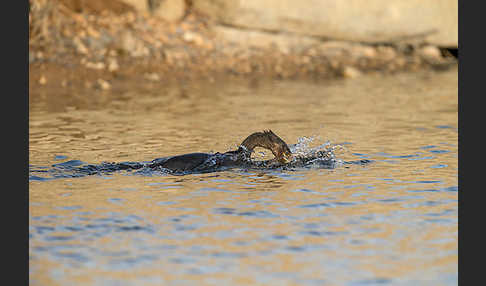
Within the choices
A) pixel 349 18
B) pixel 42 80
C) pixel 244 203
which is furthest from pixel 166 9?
pixel 244 203

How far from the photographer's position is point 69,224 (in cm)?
608

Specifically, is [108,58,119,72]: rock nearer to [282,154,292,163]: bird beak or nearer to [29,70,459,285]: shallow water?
[29,70,459,285]: shallow water

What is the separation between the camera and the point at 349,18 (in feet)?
54.9

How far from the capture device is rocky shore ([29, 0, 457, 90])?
14.3 metres

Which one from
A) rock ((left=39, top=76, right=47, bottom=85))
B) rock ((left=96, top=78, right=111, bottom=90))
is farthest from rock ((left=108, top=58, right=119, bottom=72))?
rock ((left=39, top=76, right=47, bottom=85))

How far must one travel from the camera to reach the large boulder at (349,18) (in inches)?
633

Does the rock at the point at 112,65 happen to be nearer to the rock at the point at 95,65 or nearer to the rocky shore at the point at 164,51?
the rocky shore at the point at 164,51

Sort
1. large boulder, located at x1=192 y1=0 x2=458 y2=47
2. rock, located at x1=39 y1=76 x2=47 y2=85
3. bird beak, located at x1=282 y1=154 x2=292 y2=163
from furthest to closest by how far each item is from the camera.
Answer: large boulder, located at x1=192 y1=0 x2=458 y2=47 < rock, located at x1=39 y1=76 x2=47 y2=85 < bird beak, located at x1=282 y1=154 x2=292 y2=163

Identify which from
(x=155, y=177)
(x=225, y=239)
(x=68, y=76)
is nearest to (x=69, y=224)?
(x=225, y=239)

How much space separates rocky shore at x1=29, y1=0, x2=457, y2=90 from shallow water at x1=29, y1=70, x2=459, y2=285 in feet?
7.00

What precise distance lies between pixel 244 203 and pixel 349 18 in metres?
10.7

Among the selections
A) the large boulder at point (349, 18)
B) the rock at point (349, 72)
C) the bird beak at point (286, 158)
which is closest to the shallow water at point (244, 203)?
the bird beak at point (286, 158)

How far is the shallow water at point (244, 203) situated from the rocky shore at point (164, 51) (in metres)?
2.13

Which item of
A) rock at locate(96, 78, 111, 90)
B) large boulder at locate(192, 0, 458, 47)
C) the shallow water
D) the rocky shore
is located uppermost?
large boulder at locate(192, 0, 458, 47)
